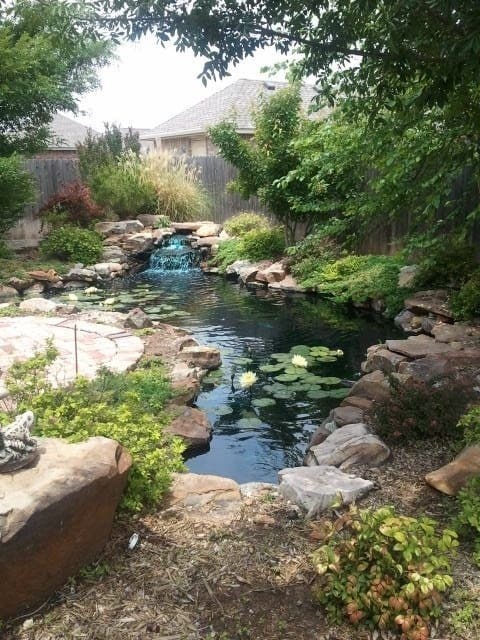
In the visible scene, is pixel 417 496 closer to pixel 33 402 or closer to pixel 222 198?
pixel 33 402

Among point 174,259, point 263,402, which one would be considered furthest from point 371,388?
point 174,259

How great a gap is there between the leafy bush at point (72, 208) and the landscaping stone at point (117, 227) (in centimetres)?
26

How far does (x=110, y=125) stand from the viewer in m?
15.7

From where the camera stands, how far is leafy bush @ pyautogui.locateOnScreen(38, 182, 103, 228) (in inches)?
500

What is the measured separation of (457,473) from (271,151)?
8.82 metres

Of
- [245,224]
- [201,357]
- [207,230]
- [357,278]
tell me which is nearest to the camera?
[201,357]

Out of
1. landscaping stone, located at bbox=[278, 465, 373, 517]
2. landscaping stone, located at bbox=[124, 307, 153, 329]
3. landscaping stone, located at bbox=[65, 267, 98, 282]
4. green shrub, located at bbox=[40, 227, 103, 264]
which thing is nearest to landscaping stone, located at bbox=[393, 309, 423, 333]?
landscaping stone, located at bbox=[124, 307, 153, 329]

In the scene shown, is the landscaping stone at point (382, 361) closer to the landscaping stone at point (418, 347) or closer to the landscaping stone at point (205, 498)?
the landscaping stone at point (418, 347)

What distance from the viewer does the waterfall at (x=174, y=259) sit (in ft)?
41.1

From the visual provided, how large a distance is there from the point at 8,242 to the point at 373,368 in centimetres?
983

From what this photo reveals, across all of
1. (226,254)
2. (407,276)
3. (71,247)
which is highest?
(71,247)

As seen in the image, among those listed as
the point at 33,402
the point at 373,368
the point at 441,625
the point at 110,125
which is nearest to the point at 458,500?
the point at 441,625

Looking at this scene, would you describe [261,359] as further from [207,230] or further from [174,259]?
[207,230]

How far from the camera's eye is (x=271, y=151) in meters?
10.6
